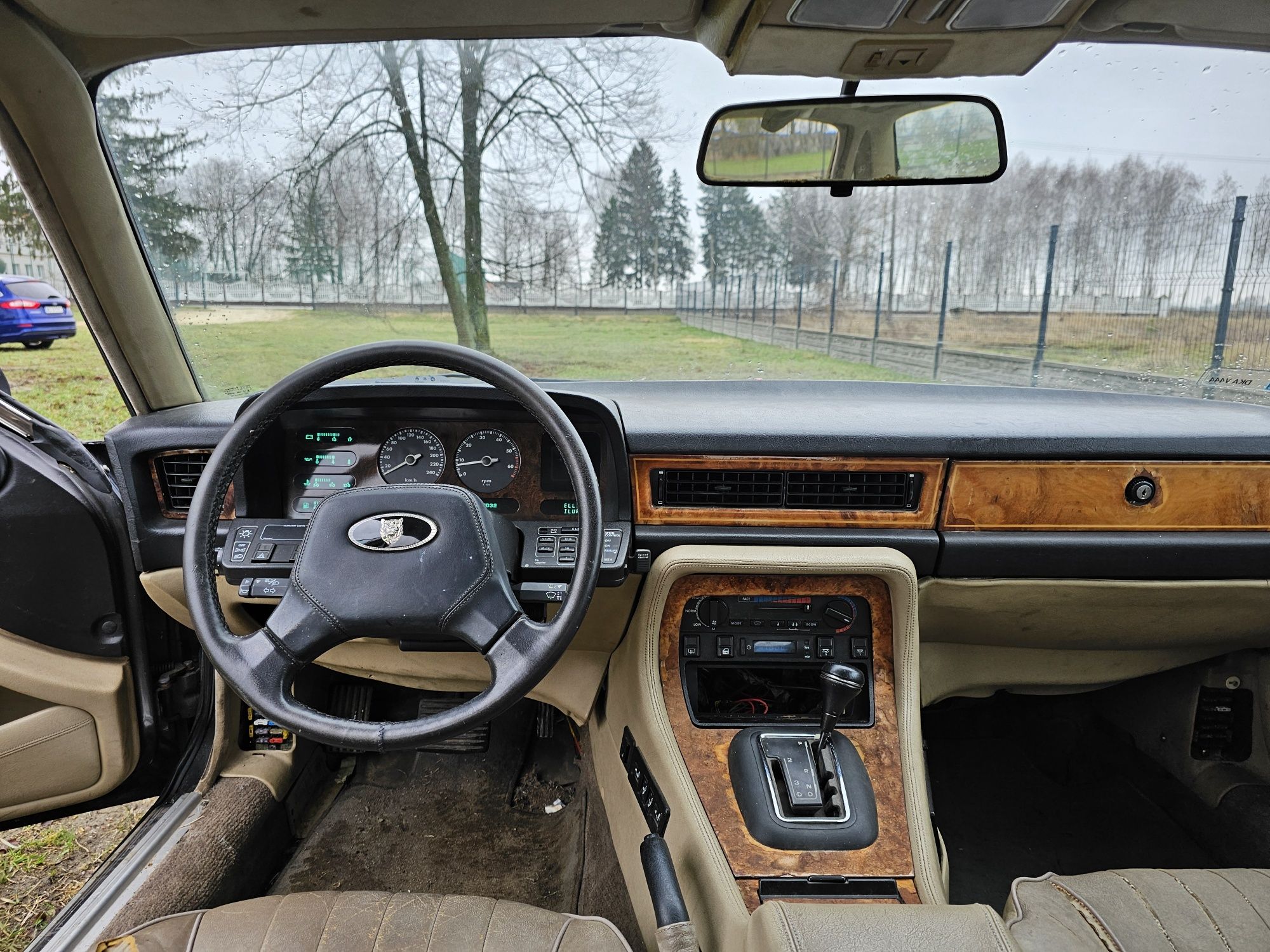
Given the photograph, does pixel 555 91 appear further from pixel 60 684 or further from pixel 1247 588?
pixel 1247 588

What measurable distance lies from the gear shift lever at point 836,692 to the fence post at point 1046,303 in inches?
45.4

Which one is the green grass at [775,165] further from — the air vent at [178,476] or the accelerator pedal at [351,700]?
the accelerator pedal at [351,700]

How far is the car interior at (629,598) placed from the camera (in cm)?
147

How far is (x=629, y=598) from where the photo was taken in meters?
2.07

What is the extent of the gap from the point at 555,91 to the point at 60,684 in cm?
196

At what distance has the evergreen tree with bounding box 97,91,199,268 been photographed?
2.04 meters

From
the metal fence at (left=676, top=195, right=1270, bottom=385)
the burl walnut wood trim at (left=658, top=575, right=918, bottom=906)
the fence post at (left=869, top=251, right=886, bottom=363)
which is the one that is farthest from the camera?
the fence post at (left=869, top=251, right=886, bottom=363)

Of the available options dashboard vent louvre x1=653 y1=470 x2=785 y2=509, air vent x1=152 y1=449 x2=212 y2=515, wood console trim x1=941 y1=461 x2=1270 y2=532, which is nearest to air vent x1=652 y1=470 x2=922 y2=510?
dashboard vent louvre x1=653 y1=470 x2=785 y2=509

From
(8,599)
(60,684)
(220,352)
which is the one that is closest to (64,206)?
(220,352)

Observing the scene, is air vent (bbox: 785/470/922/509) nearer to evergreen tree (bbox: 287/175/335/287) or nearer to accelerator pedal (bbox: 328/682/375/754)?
evergreen tree (bbox: 287/175/335/287)

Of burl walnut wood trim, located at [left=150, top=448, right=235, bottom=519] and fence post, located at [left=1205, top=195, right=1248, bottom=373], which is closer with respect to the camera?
burl walnut wood trim, located at [left=150, top=448, right=235, bottom=519]

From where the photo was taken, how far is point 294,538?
6.05 ft

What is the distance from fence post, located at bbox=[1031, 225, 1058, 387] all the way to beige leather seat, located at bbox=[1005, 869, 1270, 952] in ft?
4.59

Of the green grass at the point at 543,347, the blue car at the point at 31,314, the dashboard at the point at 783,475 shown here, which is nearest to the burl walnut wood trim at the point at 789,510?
the dashboard at the point at 783,475
